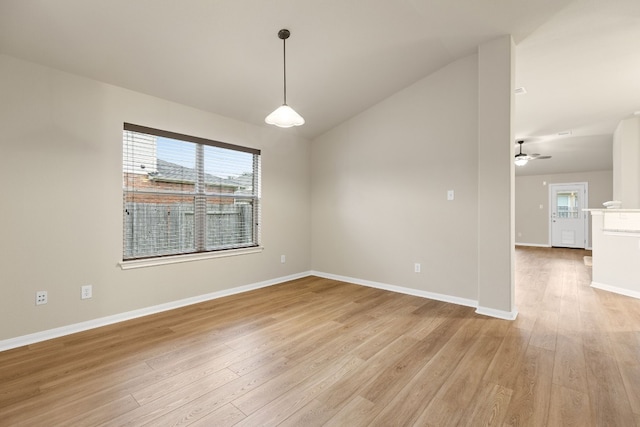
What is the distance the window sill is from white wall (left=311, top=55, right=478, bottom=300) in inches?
53.8

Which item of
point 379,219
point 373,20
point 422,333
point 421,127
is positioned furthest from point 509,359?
point 373,20

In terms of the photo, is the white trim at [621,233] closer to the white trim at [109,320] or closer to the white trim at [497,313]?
the white trim at [497,313]

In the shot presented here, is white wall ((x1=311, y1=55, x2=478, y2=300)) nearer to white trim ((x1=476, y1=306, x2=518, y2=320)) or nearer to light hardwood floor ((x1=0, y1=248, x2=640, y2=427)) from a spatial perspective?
white trim ((x1=476, y1=306, x2=518, y2=320))

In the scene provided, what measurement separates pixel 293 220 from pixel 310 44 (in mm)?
2669

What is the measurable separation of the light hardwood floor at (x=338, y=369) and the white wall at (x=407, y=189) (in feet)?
2.47

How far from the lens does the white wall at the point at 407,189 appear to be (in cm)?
352

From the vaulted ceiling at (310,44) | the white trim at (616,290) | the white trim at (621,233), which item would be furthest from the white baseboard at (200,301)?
the vaulted ceiling at (310,44)

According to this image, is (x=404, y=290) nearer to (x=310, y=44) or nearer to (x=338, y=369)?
(x=338, y=369)

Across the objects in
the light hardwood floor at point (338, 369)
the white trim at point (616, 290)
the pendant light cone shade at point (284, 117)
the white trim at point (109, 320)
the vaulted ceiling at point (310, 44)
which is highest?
the vaulted ceiling at point (310, 44)

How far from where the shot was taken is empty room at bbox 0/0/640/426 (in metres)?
1.91

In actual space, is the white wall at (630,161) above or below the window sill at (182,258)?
above

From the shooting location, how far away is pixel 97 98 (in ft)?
9.51

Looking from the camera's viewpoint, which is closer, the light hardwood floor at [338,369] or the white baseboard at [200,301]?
the light hardwood floor at [338,369]

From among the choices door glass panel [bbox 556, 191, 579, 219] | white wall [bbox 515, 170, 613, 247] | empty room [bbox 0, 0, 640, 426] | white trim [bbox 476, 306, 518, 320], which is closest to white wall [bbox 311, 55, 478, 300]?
empty room [bbox 0, 0, 640, 426]
